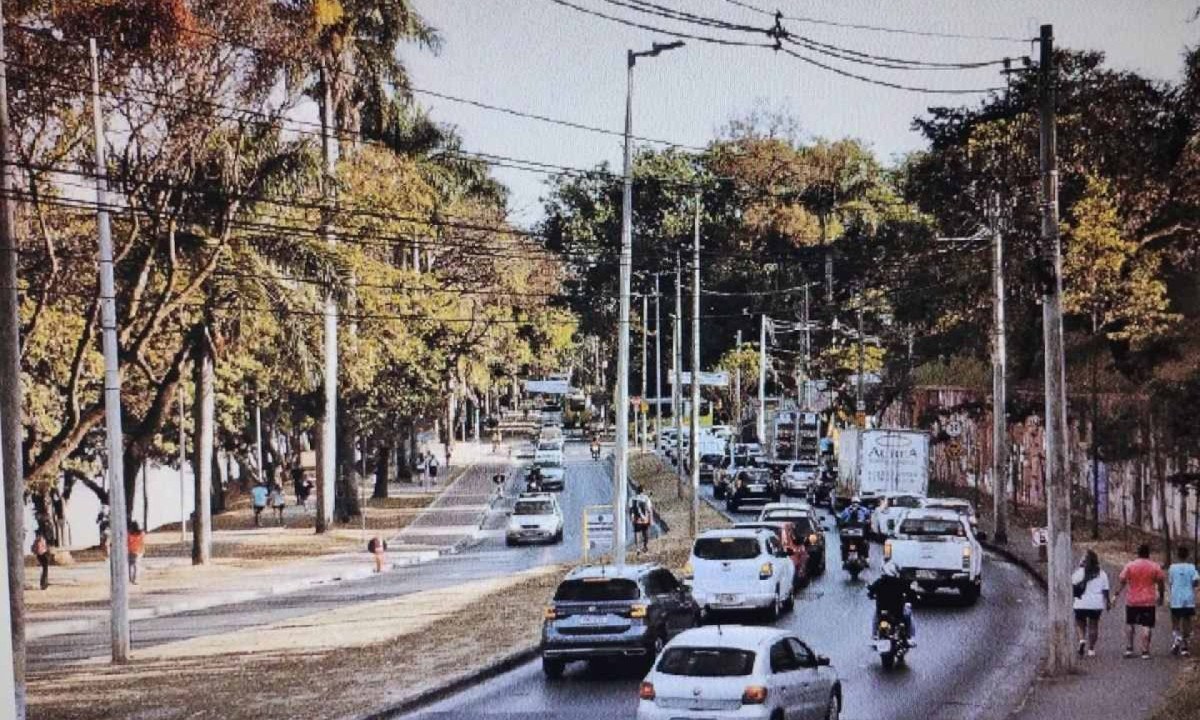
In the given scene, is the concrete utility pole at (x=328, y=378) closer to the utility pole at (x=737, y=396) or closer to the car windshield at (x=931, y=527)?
the car windshield at (x=931, y=527)

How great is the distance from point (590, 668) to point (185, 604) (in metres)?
16.2

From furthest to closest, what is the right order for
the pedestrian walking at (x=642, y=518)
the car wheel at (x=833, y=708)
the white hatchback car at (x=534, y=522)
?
1. the white hatchback car at (x=534, y=522)
2. the pedestrian walking at (x=642, y=518)
3. the car wheel at (x=833, y=708)

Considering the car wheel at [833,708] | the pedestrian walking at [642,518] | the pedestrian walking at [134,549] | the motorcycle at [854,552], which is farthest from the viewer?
the pedestrian walking at [642,518]

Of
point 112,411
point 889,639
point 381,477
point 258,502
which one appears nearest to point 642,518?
point 112,411

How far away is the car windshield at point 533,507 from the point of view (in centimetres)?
5066

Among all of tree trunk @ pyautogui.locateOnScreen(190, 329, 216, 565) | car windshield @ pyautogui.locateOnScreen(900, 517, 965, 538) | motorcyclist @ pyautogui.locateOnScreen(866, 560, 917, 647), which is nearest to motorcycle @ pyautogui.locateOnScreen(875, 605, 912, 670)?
motorcyclist @ pyautogui.locateOnScreen(866, 560, 917, 647)

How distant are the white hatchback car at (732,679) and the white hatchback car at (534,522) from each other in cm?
3402

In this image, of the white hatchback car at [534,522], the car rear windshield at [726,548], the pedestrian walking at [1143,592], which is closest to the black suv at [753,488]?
the white hatchback car at [534,522]

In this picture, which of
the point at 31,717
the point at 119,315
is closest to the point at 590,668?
the point at 31,717

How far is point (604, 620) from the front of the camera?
21.3 meters

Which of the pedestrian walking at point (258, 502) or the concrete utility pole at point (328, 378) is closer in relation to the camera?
the concrete utility pole at point (328, 378)

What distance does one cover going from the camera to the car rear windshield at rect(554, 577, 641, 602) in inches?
846

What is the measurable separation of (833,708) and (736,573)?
986 centimetres

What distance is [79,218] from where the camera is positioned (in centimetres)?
3519
